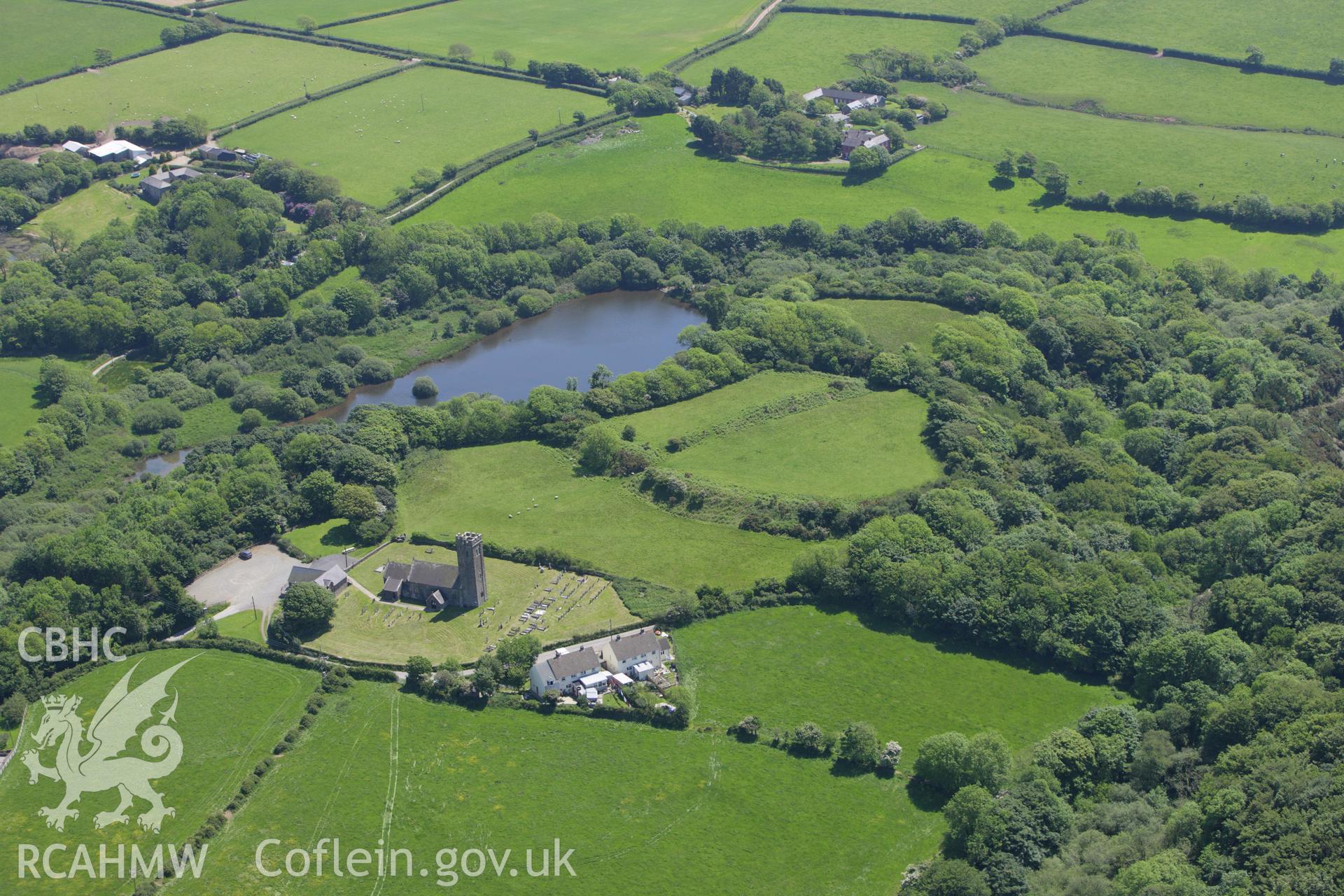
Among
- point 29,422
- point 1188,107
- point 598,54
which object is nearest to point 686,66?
point 598,54

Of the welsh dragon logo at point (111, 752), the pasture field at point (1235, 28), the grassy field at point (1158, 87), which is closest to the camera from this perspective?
the welsh dragon logo at point (111, 752)

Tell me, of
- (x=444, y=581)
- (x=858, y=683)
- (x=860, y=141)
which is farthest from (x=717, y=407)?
(x=860, y=141)

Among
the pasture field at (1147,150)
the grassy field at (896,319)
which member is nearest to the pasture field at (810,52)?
the pasture field at (1147,150)

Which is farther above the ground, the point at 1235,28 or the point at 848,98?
the point at 1235,28

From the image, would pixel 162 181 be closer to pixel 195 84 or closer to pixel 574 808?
pixel 195 84

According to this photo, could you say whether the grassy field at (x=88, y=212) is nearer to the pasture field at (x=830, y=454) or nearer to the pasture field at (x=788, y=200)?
the pasture field at (x=788, y=200)

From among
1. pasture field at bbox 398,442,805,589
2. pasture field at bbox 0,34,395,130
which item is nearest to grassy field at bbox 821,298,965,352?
pasture field at bbox 398,442,805,589
